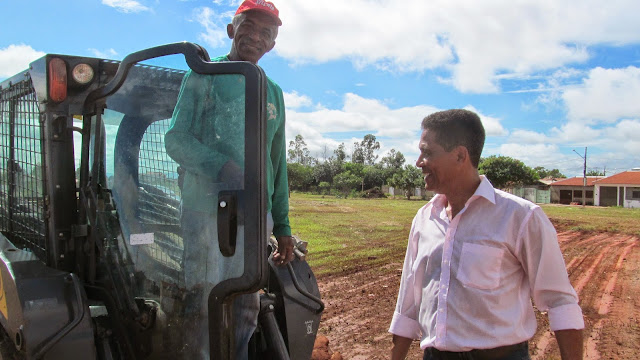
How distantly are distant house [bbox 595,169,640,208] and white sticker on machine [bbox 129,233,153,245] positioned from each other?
159ft

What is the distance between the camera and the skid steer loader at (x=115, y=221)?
169 cm

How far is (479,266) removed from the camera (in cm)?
207

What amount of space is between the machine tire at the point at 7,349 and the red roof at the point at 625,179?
169 ft

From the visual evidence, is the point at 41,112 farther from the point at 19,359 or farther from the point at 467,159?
the point at 467,159

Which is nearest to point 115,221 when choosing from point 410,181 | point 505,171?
point 410,181

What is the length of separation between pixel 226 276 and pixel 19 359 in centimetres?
110

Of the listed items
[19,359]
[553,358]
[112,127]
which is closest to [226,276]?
[112,127]

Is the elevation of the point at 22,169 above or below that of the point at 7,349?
above

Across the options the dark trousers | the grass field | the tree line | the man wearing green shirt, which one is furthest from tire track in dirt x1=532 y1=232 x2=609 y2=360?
the tree line

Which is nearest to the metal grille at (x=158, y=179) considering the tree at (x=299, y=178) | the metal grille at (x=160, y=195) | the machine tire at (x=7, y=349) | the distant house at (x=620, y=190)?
the metal grille at (x=160, y=195)

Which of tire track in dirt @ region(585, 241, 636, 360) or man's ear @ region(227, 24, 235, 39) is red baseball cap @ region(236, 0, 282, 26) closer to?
man's ear @ region(227, 24, 235, 39)

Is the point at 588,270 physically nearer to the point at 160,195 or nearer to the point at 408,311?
the point at 408,311

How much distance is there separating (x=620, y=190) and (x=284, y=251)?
2011 inches

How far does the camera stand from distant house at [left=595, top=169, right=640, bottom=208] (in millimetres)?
43844
